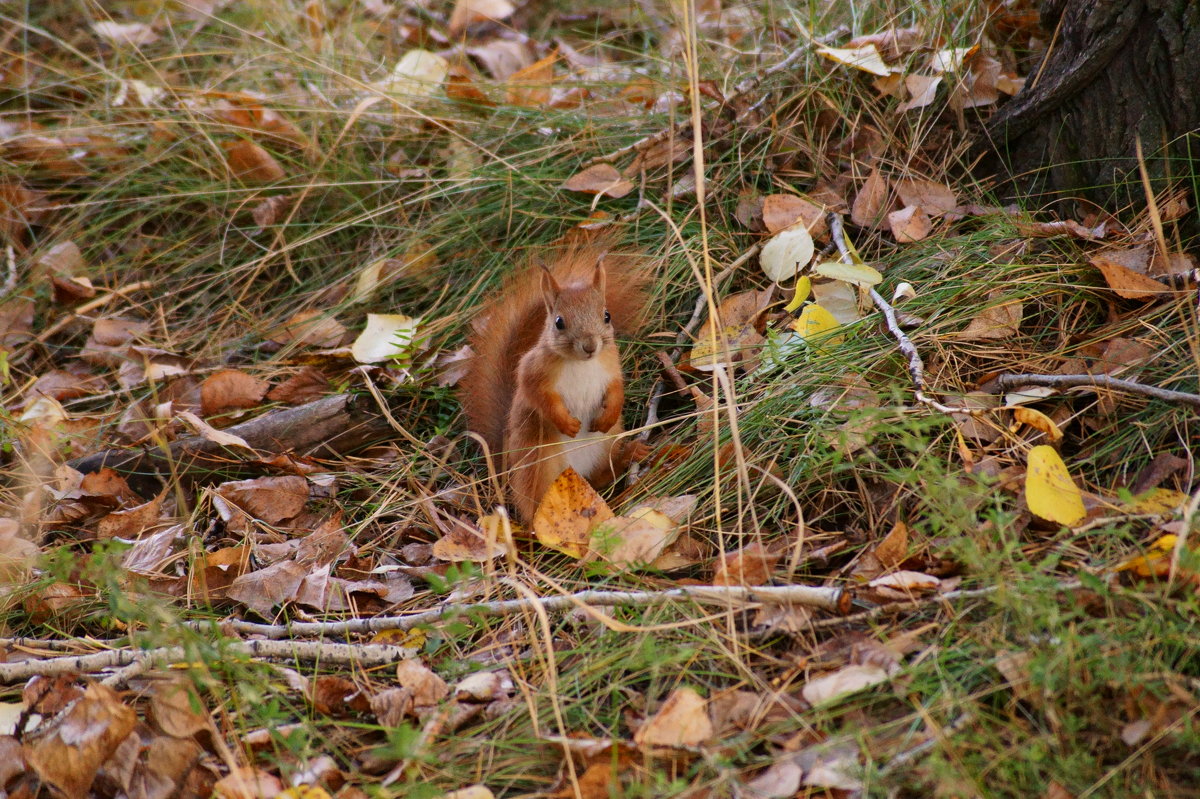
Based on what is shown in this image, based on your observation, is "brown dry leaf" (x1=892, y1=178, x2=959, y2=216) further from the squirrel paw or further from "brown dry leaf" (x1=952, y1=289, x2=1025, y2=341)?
the squirrel paw

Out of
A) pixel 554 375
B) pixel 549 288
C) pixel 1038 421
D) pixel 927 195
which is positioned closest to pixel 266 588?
pixel 554 375

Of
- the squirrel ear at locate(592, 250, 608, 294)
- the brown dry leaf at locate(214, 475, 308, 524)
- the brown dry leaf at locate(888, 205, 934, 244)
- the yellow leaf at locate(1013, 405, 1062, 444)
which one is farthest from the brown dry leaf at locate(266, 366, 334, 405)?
the yellow leaf at locate(1013, 405, 1062, 444)

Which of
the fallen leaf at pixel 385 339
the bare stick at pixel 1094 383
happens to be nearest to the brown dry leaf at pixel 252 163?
the fallen leaf at pixel 385 339

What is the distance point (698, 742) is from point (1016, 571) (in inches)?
20.7

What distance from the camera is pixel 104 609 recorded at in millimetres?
2031

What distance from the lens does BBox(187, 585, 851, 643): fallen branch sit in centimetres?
166

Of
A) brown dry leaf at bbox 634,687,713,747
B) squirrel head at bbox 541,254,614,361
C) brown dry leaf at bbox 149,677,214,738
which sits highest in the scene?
squirrel head at bbox 541,254,614,361

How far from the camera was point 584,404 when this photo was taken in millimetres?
2338

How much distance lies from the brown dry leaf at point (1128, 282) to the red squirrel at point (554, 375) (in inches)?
39.8

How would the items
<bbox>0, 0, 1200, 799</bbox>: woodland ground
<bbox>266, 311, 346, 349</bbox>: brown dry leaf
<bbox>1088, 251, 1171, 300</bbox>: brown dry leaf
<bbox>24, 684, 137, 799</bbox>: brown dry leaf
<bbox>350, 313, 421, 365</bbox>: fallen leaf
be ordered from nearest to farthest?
1. <bbox>0, 0, 1200, 799</bbox>: woodland ground
2. <bbox>24, 684, 137, 799</bbox>: brown dry leaf
3. <bbox>1088, 251, 1171, 300</bbox>: brown dry leaf
4. <bbox>350, 313, 421, 365</bbox>: fallen leaf
5. <bbox>266, 311, 346, 349</bbox>: brown dry leaf

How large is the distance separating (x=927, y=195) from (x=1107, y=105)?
44cm

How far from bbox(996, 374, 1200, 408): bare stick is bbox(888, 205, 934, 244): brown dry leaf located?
1.74 ft

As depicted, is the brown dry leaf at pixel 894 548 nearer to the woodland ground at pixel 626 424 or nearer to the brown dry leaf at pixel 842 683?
the woodland ground at pixel 626 424

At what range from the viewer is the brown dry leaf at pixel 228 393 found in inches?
106
